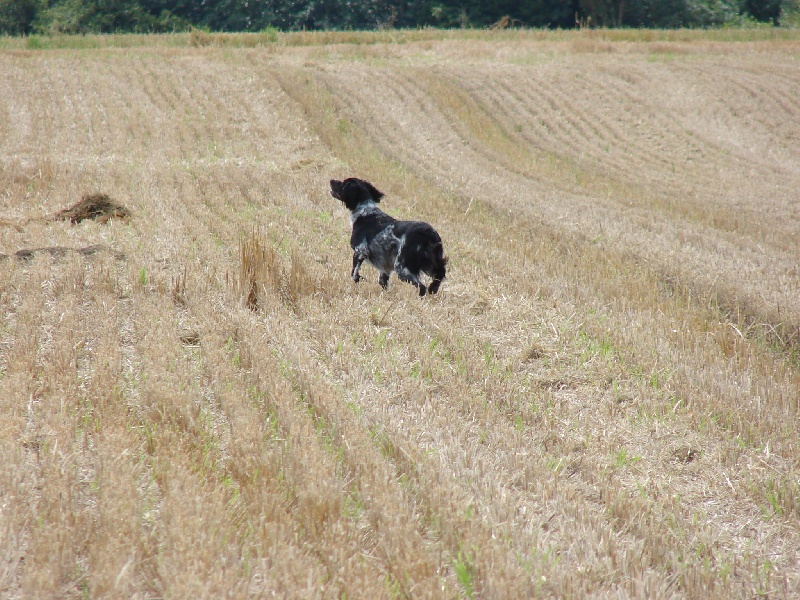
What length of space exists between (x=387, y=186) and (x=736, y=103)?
13074 mm

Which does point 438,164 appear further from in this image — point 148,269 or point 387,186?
point 148,269

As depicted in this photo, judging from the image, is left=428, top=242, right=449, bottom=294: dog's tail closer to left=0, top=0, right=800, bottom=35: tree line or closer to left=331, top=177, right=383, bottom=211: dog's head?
left=331, top=177, right=383, bottom=211: dog's head

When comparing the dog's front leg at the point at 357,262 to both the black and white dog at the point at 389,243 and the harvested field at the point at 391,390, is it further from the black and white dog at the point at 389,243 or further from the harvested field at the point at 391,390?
the harvested field at the point at 391,390

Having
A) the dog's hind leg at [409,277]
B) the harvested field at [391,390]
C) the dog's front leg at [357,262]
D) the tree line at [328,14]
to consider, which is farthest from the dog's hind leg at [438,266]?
the tree line at [328,14]

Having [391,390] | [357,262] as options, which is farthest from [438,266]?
[391,390]

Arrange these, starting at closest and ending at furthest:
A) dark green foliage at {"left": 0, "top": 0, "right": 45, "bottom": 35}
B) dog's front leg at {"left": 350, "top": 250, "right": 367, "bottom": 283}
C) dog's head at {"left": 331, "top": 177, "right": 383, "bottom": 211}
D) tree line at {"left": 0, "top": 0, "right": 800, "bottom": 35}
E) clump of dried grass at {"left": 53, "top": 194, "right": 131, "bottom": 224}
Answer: dog's front leg at {"left": 350, "top": 250, "right": 367, "bottom": 283}
dog's head at {"left": 331, "top": 177, "right": 383, "bottom": 211}
clump of dried grass at {"left": 53, "top": 194, "right": 131, "bottom": 224}
tree line at {"left": 0, "top": 0, "right": 800, "bottom": 35}
dark green foliage at {"left": 0, "top": 0, "right": 45, "bottom": 35}

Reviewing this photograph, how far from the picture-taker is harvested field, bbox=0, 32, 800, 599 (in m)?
3.10

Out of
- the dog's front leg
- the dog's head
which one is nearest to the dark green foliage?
the dog's head

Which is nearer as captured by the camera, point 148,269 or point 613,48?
point 148,269

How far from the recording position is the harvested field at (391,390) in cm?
310

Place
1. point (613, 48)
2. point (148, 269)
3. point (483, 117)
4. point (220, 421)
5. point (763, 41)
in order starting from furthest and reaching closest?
point (763, 41) → point (613, 48) → point (483, 117) → point (148, 269) → point (220, 421)

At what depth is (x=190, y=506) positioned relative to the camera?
10.7 ft

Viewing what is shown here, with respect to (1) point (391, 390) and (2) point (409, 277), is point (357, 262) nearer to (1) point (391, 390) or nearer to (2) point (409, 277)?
(2) point (409, 277)

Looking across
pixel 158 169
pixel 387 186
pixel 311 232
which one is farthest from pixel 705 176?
pixel 158 169
